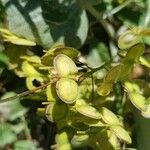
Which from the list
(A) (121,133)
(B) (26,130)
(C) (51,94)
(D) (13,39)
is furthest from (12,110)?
(A) (121,133)

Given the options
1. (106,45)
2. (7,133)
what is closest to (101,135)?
(7,133)

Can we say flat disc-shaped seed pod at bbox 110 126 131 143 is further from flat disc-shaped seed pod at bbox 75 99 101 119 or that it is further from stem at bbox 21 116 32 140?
stem at bbox 21 116 32 140

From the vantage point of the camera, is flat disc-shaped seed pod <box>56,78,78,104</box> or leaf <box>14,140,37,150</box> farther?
leaf <box>14,140,37,150</box>

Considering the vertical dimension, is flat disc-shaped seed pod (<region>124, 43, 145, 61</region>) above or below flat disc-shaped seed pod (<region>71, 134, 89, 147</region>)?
above

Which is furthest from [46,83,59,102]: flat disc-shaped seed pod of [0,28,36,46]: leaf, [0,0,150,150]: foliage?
[0,28,36,46]: leaf

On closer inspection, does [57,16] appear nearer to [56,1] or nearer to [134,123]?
[56,1]

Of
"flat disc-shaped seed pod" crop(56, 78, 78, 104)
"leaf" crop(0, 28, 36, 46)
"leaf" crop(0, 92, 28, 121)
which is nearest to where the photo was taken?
"flat disc-shaped seed pod" crop(56, 78, 78, 104)

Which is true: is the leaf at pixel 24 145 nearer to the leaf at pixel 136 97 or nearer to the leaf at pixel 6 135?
the leaf at pixel 6 135
